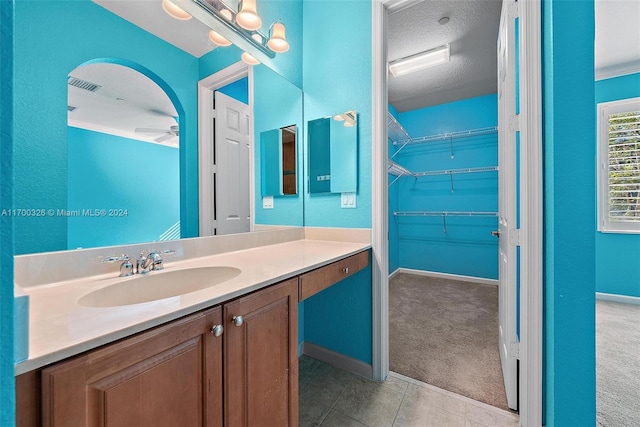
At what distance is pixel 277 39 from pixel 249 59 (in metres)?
0.23

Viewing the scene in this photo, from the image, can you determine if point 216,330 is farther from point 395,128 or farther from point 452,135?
point 452,135

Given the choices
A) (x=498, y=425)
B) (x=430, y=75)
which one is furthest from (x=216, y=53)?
(x=430, y=75)

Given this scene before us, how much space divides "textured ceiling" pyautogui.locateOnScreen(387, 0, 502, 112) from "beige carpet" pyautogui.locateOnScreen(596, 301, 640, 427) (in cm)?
263

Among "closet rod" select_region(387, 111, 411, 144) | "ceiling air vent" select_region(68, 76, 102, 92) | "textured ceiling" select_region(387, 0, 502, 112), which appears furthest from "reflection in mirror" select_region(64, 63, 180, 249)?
"closet rod" select_region(387, 111, 411, 144)

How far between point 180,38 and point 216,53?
186 mm

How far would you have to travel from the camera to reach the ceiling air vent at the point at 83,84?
90cm

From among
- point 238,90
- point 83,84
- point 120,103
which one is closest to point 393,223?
point 238,90

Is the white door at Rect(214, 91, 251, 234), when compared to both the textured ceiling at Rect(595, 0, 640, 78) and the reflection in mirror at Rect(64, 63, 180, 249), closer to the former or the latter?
the reflection in mirror at Rect(64, 63, 180, 249)

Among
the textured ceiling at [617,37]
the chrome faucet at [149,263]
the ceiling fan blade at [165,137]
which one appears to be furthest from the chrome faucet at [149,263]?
the textured ceiling at [617,37]

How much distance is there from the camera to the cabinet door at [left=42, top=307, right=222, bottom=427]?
0.46m

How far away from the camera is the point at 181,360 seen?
0.65 meters

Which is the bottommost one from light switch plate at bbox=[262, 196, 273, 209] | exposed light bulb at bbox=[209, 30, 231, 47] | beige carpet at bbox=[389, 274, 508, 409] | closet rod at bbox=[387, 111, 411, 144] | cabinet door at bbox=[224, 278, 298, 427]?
beige carpet at bbox=[389, 274, 508, 409]

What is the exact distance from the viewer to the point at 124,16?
40.4 inches

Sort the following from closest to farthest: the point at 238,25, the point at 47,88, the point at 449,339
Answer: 1. the point at 47,88
2. the point at 238,25
3. the point at 449,339
